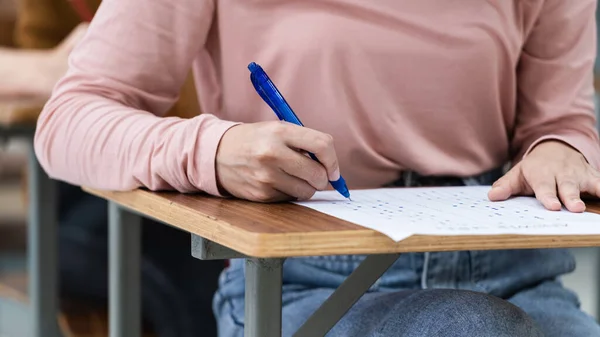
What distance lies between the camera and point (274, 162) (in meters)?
0.85

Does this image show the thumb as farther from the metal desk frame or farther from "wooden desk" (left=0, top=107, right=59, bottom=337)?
"wooden desk" (left=0, top=107, right=59, bottom=337)

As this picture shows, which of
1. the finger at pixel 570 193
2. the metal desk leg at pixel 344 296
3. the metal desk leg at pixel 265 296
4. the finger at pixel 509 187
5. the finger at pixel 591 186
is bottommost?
the metal desk leg at pixel 344 296

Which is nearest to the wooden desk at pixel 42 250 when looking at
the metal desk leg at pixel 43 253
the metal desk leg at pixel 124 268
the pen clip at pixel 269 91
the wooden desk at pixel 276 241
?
the metal desk leg at pixel 43 253

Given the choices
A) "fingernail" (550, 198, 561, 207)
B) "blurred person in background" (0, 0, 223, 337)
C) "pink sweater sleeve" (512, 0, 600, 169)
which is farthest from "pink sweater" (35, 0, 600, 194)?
"blurred person in background" (0, 0, 223, 337)

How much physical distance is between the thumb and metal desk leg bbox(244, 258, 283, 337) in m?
0.26

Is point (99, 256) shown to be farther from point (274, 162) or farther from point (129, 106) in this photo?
point (274, 162)

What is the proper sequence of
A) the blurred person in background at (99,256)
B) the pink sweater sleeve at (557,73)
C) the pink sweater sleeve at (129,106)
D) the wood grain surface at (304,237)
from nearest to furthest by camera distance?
the wood grain surface at (304,237) < the pink sweater sleeve at (129,106) < the pink sweater sleeve at (557,73) < the blurred person in background at (99,256)

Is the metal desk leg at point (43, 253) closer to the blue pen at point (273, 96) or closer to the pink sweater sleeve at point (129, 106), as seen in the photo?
the pink sweater sleeve at point (129, 106)

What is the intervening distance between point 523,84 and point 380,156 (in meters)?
0.26

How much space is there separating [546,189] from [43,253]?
1213 millimetres

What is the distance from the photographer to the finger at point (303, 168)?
2.77 feet

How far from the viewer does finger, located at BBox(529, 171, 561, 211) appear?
90 cm

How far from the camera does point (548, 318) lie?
107 cm

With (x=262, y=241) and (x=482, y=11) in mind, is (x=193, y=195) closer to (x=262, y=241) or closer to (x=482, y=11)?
(x=262, y=241)
